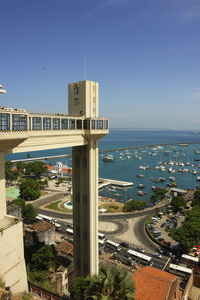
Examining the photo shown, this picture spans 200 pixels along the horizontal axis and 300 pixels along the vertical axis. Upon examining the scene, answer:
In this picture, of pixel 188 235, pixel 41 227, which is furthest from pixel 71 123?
pixel 188 235

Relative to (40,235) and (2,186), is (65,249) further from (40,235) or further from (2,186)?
(2,186)

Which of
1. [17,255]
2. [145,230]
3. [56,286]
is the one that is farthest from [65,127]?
[145,230]

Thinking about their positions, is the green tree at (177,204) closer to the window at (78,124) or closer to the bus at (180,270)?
the bus at (180,270)

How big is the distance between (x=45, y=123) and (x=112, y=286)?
16.7 metres

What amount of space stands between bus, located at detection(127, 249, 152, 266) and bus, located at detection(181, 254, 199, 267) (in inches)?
290

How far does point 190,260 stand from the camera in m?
45.9

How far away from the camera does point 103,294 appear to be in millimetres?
17391

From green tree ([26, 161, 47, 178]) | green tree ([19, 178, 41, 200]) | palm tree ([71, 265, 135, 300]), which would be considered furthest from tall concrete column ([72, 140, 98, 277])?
green tree ([26, 161, 47, 178])

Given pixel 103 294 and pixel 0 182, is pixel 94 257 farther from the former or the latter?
pixel 0 182

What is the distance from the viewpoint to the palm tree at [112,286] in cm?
1705

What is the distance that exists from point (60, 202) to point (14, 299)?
2549 inches

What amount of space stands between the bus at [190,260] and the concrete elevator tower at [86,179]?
2464cm

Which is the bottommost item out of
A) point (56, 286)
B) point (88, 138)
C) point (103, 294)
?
point (56, 286)

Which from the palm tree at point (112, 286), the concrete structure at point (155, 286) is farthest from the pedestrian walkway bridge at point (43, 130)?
the concrete structure at point (155, 286)
